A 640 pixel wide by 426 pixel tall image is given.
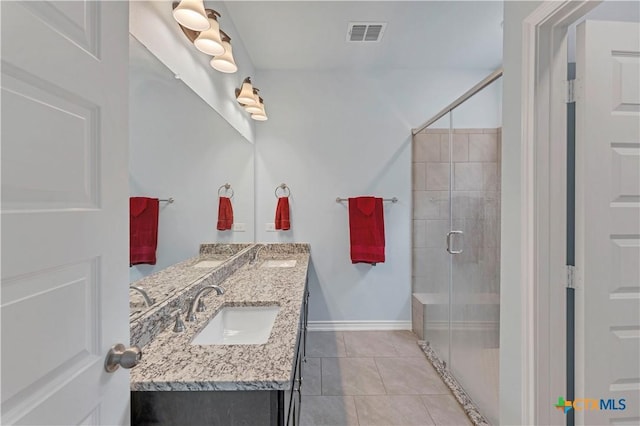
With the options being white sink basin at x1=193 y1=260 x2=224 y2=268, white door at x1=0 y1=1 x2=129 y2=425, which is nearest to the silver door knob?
white door at x1=0 y1=1 x2=129 y2=425

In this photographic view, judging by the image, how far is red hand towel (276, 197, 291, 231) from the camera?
3.14 metres

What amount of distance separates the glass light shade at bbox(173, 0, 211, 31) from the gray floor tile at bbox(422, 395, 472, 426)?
8.05ft

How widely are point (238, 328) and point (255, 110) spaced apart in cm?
182

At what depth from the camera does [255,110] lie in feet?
8.90

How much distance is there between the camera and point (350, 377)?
2.37m

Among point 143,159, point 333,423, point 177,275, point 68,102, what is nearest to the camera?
point 68,102

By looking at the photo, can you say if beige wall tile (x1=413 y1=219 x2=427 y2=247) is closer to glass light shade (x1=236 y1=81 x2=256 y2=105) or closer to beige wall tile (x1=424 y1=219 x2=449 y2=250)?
beige wall tile (x1=424 y1=219 x2=449 y2=250)

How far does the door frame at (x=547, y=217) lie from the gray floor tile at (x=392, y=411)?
848mm

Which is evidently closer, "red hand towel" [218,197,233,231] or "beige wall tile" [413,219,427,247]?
"red hand towel" [218,197,233,231]

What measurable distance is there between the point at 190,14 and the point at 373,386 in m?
2.42

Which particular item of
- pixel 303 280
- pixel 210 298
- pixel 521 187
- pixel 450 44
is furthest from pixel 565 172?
pixel 450 44

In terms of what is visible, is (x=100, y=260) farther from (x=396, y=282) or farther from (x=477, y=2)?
(x=396, y=282)

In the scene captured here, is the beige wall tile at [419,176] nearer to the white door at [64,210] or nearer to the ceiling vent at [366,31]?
the ceiling vent at [366,31]
